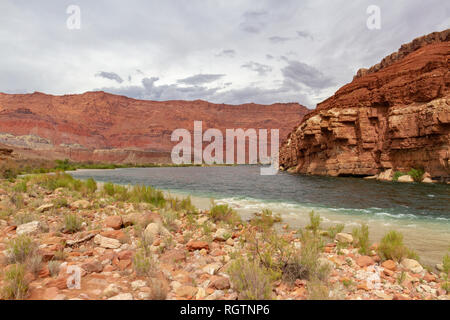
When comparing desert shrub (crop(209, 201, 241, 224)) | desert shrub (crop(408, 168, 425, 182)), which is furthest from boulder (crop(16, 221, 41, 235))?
desert shrub (crop(408, 168, 425, 182))

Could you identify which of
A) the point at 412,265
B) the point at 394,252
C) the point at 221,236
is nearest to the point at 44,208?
the point at 221,236

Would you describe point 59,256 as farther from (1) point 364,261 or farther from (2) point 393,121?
(2) point 393,121

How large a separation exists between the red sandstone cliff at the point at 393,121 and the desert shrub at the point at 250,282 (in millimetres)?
27306

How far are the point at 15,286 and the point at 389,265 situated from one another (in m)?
5.37

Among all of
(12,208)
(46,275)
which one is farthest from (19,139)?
(46,275)

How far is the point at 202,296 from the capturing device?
2.61 meters

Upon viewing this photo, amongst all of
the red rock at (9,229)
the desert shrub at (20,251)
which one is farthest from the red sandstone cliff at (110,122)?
the desert shrub at (20,251)

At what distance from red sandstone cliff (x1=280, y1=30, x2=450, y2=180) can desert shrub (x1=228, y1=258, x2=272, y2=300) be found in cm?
2731

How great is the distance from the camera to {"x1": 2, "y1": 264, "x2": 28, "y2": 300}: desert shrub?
7.47 feet

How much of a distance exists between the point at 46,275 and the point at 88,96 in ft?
593

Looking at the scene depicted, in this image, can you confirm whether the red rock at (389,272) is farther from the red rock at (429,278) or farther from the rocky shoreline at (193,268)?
the red rock at (429,278)

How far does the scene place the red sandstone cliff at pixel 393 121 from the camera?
21.7m

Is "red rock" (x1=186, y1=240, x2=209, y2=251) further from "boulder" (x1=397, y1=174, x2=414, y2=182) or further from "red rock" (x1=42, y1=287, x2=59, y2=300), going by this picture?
"boulder" (x1=397, y1=174, x2=414, y2=182)
